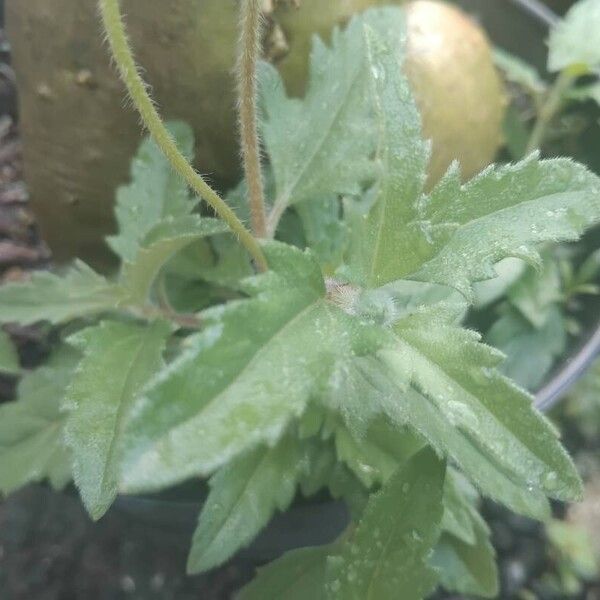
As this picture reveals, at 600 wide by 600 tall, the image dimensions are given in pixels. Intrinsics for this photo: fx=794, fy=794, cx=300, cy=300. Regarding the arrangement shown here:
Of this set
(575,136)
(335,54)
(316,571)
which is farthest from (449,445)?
(575,136)

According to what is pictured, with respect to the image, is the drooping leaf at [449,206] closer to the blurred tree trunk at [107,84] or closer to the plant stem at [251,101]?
the plant stem at [251,101]

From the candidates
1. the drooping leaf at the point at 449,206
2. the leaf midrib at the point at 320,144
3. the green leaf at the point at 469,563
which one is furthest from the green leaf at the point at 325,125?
the green leaf at the point at 469,563

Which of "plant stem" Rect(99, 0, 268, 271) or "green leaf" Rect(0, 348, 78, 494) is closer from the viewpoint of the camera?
"plant stem" Rect(99, 0, 268, 271)

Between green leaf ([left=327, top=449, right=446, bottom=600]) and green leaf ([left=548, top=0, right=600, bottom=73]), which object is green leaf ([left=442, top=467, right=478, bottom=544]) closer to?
green leaf ([left=327, top=449, right=446, bottom=600])

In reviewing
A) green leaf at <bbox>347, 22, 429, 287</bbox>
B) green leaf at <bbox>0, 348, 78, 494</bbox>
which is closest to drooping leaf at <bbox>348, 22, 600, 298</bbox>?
green leaf at <bbox>347, 22, 429, 287</bbox>

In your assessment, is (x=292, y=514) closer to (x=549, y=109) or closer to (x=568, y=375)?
(x=568, y=375)

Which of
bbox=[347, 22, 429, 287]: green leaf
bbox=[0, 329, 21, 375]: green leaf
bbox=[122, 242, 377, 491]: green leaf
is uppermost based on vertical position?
bbox=[347, 22, 429, 287]: green leaf

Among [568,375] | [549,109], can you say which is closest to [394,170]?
[568,375]
